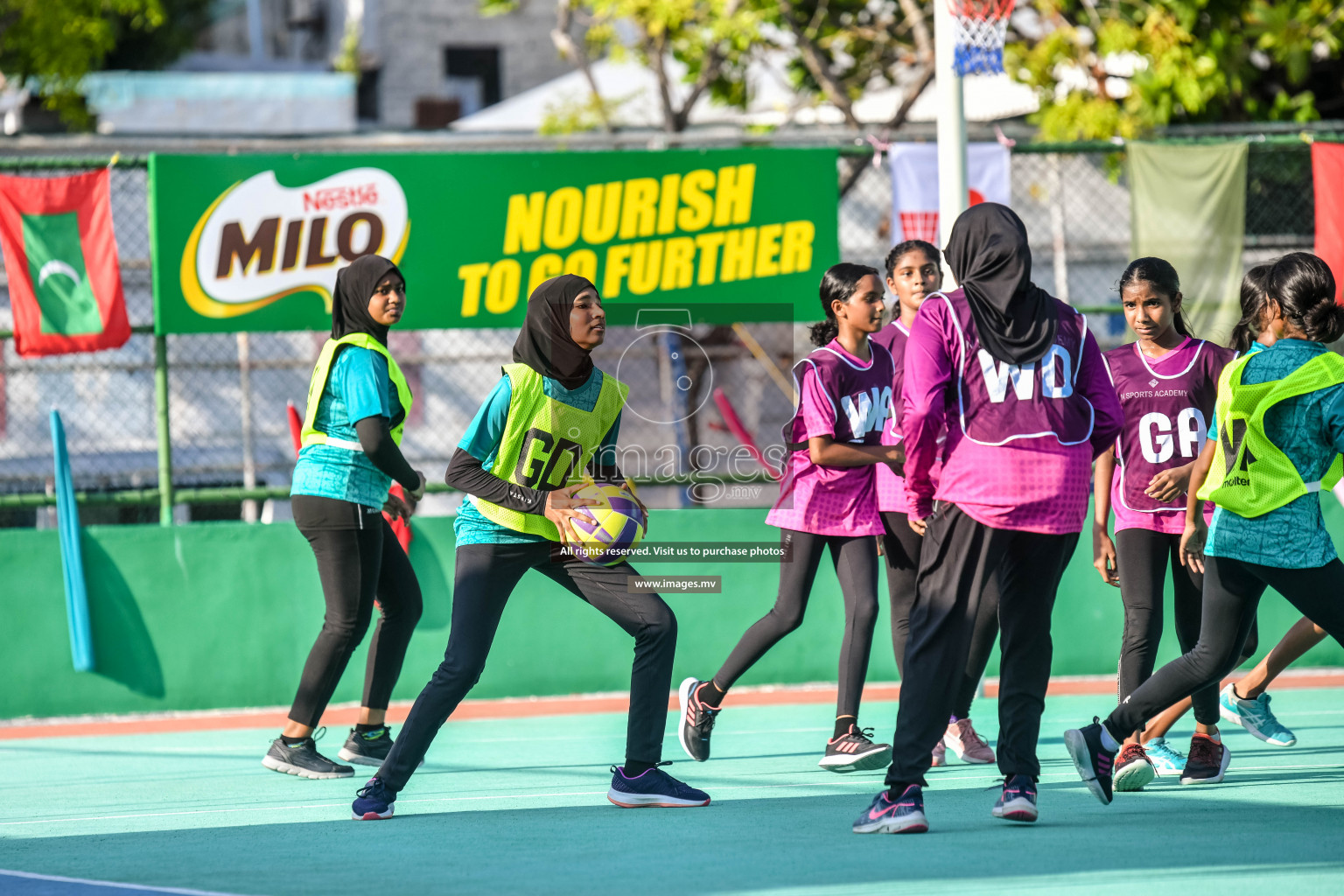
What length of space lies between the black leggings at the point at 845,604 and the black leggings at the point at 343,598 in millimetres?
1550

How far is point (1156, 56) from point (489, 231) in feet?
25.4

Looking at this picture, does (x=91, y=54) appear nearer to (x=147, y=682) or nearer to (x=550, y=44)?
(x=147, y=682)

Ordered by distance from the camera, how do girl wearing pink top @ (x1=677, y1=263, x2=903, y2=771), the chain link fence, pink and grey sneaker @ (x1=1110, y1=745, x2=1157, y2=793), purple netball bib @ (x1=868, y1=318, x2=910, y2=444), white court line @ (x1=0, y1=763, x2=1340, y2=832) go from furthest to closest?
the chain link fence < girl wearing pink top @ (x1=677, y1=263, x2=903, y2=771) < purple netball bib @ (x1=868, y1=318, x2=910, y2=444) < white court line @ (x1=0, y1=763, x2=1340, y2=832) < pink and grey sneaker @ (x1=1110, y1=745, x2=1157, y2=793)

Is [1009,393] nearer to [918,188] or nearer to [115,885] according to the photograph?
[115,885]

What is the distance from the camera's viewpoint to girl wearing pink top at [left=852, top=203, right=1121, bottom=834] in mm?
4984

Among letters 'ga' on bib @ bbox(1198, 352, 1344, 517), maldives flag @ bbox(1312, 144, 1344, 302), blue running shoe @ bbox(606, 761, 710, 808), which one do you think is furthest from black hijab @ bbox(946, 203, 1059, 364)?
maldives flag @ bbox(1312, 144, 1344, 302)

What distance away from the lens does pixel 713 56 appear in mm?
16922

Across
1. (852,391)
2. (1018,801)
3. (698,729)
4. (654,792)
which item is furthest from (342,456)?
(1018,801)

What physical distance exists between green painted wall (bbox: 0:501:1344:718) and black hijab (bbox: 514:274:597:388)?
3779 mm

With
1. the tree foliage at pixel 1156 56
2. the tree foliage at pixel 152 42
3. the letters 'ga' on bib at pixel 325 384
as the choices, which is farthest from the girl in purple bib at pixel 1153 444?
the tree foliage at pixel 152 42

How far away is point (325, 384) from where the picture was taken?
6.71 m

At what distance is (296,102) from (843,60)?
1128 centimetres

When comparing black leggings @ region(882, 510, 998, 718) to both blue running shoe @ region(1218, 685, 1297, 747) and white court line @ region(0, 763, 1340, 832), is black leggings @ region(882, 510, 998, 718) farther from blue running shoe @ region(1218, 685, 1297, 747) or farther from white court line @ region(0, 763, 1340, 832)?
blue running shoe @ region(1218, 685, 1297, 747)

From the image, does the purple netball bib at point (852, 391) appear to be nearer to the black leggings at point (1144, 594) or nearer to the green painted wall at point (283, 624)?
the black leggings at point (1144, 594)
